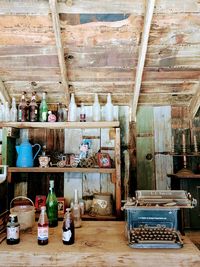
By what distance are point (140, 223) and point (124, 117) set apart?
1.42 metres

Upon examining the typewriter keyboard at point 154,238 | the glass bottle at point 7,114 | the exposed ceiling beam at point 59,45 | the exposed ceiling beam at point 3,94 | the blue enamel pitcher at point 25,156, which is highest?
the exposed ceiling beam at point 59,45

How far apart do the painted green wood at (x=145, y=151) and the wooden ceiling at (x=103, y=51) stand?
197mm

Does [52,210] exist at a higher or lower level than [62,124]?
lower

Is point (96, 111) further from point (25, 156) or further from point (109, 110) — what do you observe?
point (25, 156)

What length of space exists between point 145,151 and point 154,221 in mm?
1233

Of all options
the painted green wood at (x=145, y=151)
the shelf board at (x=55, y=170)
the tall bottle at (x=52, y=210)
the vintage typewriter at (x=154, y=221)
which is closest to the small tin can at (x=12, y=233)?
the tall bottle at (x=52, y=210)

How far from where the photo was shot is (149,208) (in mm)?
1812

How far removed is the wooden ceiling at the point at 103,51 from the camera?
1.98 meters

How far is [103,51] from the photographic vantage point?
7.68ft

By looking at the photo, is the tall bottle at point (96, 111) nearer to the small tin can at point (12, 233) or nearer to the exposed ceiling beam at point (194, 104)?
the exposed ceiling beam at point (194, 104)

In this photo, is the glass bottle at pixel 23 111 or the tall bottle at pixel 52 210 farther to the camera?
the glass bottle at pixel 23 111

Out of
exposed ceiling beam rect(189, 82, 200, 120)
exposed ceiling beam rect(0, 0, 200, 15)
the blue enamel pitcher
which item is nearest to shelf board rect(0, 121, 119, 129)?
the blue enamel pitcher

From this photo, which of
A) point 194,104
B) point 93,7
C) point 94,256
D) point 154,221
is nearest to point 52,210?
point 94,256

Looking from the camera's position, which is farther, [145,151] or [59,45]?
[145,151]
